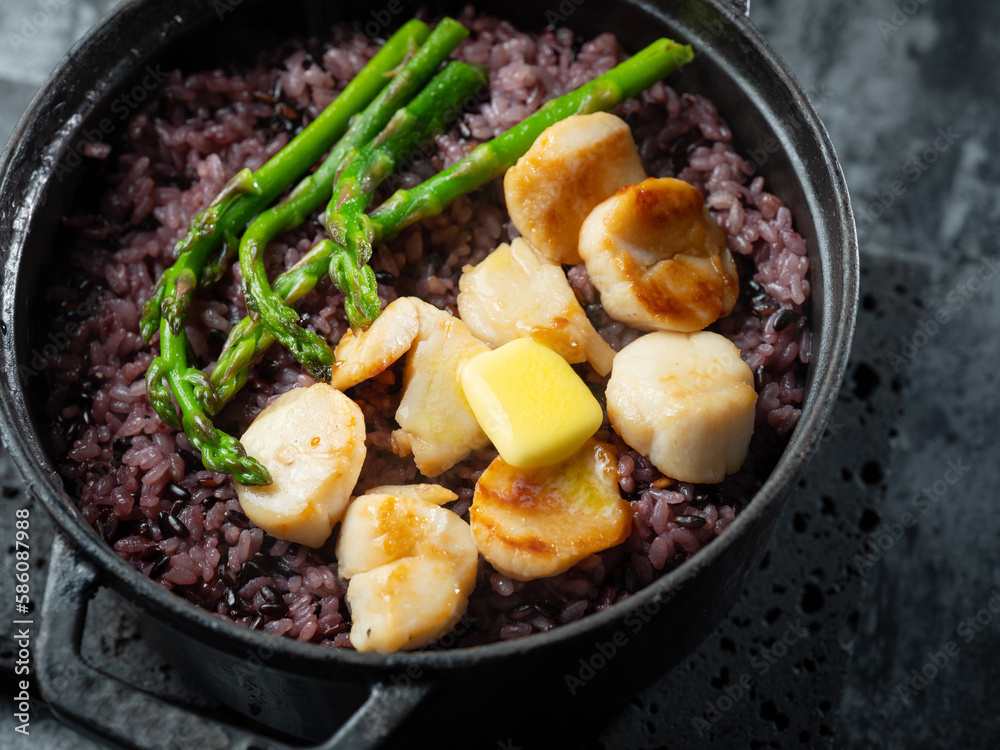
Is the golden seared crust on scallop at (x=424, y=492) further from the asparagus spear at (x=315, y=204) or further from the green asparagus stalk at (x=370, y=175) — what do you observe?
the green asparagus stalk at (x=370, y=175)

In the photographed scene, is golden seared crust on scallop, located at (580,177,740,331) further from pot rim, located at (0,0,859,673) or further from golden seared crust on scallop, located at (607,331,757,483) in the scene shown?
pot rim, located at (0,0,859,673)

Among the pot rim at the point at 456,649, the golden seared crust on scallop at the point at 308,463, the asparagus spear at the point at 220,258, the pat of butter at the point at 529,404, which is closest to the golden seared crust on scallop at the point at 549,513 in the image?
the pat of butter at the point at 529,404

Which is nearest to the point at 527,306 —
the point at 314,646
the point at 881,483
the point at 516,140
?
the point at 516,140

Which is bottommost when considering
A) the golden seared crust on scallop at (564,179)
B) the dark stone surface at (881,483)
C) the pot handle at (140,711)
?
the dark stone surface at (881,483)

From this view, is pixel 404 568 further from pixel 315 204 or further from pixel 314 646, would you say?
pixel 315 204

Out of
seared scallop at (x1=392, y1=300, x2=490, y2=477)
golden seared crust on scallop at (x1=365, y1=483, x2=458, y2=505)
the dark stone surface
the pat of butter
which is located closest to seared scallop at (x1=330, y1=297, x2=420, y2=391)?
seared scallop at (x1=392, y1=300, x2=490, y2=477)

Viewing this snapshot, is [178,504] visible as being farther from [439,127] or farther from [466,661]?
[439,127]

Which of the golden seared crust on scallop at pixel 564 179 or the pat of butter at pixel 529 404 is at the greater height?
the golden seared crust on scallop at pixel 564 179
